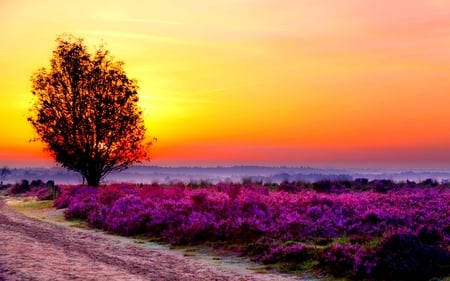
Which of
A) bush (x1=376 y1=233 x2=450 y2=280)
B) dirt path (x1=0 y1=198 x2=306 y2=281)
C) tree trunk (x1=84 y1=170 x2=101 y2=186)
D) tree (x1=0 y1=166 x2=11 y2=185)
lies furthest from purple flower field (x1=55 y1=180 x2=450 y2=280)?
tree (x1=0 y1=166 x2=11 y2=185)

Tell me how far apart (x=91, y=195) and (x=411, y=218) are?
26.5 metres

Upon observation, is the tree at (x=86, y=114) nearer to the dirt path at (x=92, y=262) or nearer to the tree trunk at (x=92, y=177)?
the tree trunk at (x=92, y=177)

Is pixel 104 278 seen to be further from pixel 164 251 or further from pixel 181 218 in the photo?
pixel 181 218

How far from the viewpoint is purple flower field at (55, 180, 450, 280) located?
1856 cm

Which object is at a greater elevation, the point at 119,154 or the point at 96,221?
the point at 119,154

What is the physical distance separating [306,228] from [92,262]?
10959 millimetres

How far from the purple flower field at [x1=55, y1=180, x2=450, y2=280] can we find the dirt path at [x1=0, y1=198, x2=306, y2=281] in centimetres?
234

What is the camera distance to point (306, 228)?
2600 cm

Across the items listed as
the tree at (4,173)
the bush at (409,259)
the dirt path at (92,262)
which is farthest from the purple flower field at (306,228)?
the tree at (4,173)

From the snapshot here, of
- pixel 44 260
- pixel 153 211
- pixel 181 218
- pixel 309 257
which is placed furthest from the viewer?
pixel 153 211

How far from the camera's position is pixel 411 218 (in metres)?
27.0

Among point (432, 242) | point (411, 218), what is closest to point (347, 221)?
point (411, 218)

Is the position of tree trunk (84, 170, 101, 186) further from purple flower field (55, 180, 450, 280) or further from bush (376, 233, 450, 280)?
bush (376, 233, 450, 280)

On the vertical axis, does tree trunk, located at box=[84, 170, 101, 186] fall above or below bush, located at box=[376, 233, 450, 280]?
above
